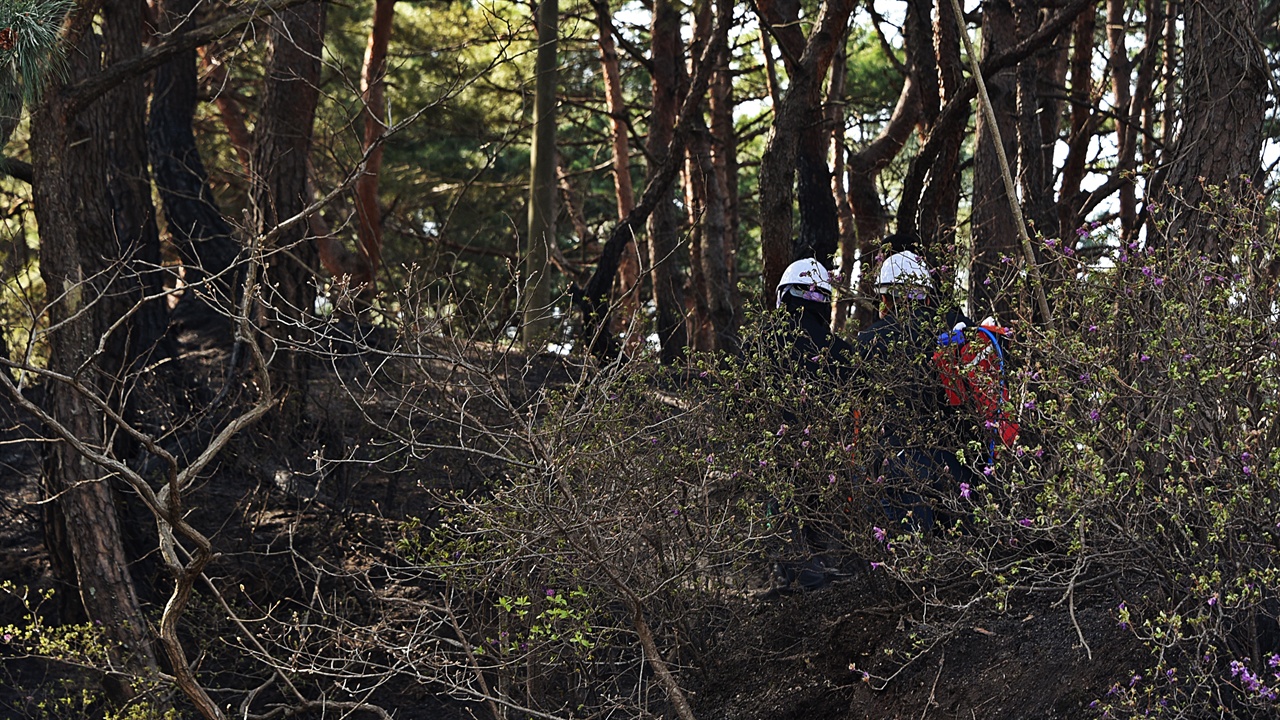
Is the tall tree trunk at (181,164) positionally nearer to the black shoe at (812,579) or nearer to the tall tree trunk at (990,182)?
the tall tree trunk at (990,182)

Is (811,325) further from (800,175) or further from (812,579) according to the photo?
(800,175)

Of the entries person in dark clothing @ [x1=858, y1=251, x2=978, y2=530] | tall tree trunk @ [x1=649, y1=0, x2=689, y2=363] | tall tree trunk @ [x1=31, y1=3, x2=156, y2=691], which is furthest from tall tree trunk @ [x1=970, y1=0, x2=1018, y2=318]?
tall tree trunk @ [x1=31, y1=3, x2=156, y2=691]

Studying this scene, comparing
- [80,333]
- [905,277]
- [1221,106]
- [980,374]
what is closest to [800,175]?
[1221,106]

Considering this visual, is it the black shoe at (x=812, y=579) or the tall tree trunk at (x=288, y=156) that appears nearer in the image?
the black shoe at (x=812, y=579)

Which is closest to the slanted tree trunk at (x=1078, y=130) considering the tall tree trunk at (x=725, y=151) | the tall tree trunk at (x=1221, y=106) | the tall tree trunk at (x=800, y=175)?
the tall tree trunk at (x=800, y=175)

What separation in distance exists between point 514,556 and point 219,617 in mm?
3021

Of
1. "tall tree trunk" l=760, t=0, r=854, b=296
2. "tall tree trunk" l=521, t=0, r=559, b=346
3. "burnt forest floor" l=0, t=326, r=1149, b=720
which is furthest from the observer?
"tall tree trunk" l=521, t=0, r=559, b=346

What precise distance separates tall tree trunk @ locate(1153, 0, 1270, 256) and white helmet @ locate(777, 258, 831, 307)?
142 cm

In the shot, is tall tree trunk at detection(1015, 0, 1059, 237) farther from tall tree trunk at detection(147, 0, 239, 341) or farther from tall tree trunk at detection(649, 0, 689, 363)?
tall tree trunk at detection(147, 0, 239, 341)

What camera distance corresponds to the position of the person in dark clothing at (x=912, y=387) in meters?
4.61

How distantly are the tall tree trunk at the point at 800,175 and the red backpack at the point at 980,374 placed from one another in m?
2.61

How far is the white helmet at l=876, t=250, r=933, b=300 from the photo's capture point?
4730mm

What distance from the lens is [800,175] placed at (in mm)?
7840

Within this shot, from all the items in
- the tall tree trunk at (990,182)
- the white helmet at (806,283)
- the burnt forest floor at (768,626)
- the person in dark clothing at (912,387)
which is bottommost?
the burnt forest floor at (768,626)
